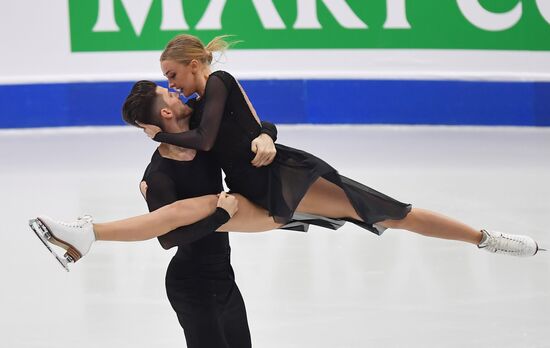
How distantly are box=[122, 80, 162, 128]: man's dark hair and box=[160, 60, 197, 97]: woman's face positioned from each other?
0.14m

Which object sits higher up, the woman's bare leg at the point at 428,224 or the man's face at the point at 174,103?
the man's face at the point at 174,103

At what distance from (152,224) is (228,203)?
0.77 feet

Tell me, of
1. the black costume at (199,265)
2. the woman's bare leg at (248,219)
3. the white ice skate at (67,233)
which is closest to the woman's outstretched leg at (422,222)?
the woman's bare leg at (248,219)

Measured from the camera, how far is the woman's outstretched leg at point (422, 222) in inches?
126

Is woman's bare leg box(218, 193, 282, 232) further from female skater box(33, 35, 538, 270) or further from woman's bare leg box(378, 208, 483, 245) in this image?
woman's bare leg box(378, 208, 483, 245)

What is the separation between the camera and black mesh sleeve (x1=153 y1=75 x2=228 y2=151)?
2832mm

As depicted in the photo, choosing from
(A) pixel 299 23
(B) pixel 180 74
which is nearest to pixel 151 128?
(B) pixel 180 74

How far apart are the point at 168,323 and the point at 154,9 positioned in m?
4.91

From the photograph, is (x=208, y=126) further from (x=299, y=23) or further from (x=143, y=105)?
(x=299, y=23)

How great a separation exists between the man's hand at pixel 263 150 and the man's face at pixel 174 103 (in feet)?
0.73

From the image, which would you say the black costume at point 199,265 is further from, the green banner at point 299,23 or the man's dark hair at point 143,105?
the green banner at point 299,23

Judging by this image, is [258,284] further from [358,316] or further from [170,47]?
[170,47]

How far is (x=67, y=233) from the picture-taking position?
104 inches

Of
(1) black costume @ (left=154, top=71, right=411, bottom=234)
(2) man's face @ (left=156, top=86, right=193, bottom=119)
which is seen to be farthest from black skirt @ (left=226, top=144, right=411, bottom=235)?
(2) man's face @ (left=156, top=86, right=193, bottom=119)
